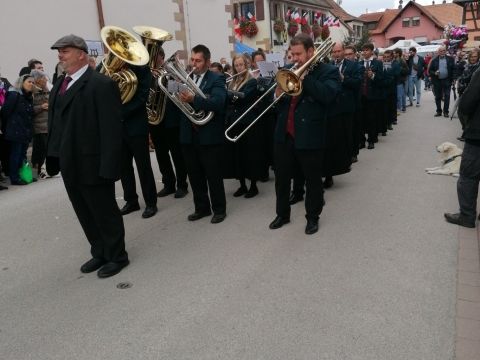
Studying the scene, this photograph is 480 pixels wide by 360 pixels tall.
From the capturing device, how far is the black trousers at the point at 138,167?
17.5 feet

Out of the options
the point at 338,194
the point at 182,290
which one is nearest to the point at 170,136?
the point at 338,194

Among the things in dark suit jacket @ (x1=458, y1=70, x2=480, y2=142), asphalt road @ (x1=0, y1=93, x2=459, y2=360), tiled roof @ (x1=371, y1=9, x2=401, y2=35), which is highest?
tiled roof @ (x1=371, y1=9, x2=401, y2=35)

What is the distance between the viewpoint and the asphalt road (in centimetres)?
293

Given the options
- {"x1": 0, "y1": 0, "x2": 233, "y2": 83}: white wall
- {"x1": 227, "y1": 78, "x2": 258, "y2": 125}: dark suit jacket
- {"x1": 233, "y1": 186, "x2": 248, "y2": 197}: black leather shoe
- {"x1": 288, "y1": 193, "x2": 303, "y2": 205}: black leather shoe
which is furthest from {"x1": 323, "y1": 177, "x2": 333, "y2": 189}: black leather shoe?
{"x1": 0, "y1": 0, "x2": 233, "y2": 83}: white wall

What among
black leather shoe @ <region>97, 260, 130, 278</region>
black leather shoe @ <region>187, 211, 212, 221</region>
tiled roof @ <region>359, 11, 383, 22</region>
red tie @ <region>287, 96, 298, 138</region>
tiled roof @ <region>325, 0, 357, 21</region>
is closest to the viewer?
black leather shoe @ <region>97, 260, 130, 278</region>

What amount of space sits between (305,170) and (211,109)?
1125 millimetres

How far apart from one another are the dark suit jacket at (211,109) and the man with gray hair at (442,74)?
29.7 feet

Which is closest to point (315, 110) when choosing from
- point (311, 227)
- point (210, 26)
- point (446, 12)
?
point (311, 227)

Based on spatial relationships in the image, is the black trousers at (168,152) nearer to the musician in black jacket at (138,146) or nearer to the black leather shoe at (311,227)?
the musician in black jacket at (138,146)

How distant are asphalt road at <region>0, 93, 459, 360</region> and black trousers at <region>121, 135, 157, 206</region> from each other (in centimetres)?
40

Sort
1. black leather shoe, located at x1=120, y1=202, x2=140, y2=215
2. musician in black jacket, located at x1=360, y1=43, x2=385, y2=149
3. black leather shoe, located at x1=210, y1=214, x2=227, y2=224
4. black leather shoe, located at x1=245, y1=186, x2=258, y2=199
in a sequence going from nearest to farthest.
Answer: black leather shoe, located at x1=210, y1=214, x2=227, y2=224 < black leather shoe, located at x1=120, y1=202, x2=140, y2=215 < black leather shoe, located at x1=245, y1=186, x2=258, y2=199 < musician in black jacket, located at x1=360, y1=43, x2=385, y2=149

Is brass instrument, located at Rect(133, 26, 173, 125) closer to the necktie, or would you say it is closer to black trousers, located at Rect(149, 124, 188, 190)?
black trousers, located at Rect(149, 124, 188, 190)

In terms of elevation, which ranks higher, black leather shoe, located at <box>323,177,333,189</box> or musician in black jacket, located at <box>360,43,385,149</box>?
musician in black jacket, located at <box>360,43,385,149</box>

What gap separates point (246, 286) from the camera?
364 cm
